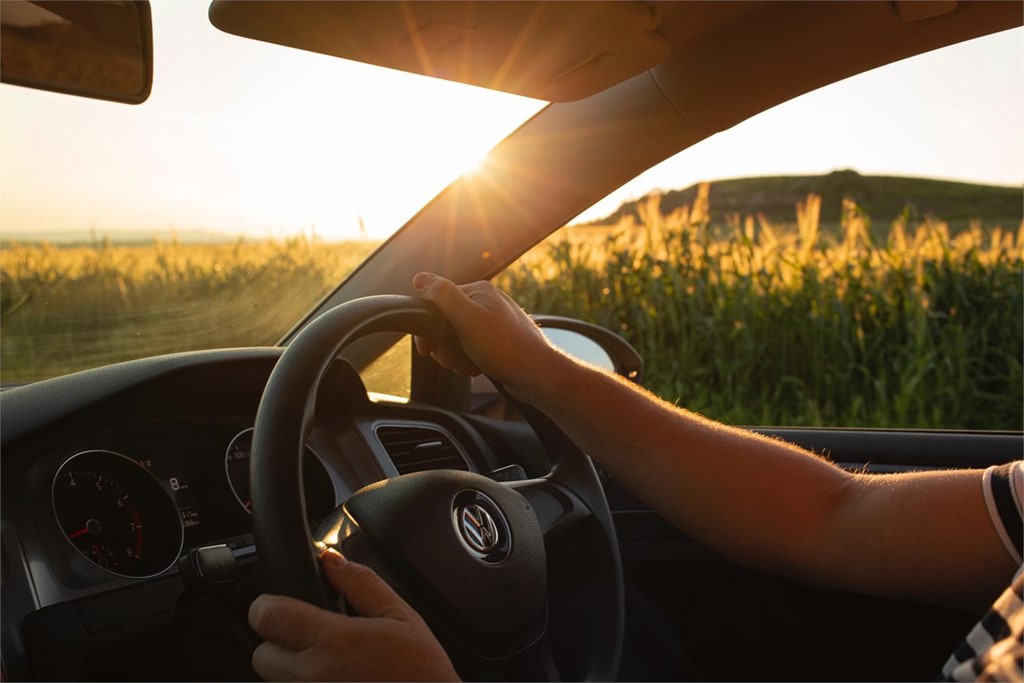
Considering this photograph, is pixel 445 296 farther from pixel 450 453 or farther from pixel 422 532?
pixel 450 453

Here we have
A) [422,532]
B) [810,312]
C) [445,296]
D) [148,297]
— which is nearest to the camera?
[422,532]

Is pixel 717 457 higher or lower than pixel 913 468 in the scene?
higher

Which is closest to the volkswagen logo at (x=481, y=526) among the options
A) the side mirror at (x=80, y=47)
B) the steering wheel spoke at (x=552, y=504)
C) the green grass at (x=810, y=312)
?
the steering wheel spoke at (x=552, y=504)

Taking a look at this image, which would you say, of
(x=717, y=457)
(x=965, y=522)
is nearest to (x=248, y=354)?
(x=717, y=457)

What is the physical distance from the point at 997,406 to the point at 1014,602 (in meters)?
5.23

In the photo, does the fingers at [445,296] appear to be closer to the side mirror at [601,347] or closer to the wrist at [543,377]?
the wrist at [543,377]

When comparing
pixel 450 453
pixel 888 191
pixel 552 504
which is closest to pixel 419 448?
pixel 450 453

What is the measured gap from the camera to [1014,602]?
1.37 m

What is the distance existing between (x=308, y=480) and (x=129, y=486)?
355 millimetres

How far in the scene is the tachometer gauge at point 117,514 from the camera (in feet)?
5.49

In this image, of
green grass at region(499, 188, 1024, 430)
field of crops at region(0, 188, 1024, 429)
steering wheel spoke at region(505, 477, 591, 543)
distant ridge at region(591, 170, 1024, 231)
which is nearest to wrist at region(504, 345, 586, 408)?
steering wheel spoke at region(505, 477, 591, 543)

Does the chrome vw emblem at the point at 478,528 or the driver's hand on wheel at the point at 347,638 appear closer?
the driver's hand on wheel at the point at 347,638

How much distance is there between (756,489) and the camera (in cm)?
187

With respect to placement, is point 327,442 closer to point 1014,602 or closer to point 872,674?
point 1014,602
